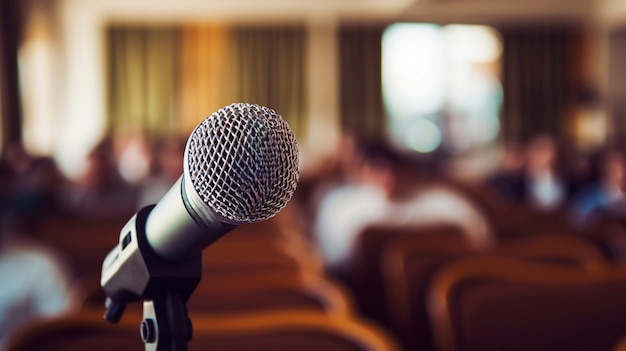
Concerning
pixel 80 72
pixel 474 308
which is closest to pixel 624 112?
pixel 80 72

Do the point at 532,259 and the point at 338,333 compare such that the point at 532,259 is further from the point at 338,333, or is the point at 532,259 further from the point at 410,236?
the point at 338,333

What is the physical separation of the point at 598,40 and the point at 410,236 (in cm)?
1148

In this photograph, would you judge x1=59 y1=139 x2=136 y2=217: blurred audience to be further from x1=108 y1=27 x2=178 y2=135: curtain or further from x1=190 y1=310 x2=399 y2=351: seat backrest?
x1=108 y1=27 x2=178 y2=135: curtain

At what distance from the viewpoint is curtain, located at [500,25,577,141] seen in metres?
13.4

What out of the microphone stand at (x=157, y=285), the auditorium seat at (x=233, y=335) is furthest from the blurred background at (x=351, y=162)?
the microphone stand at (x=157, y=285)

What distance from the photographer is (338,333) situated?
1.47 m

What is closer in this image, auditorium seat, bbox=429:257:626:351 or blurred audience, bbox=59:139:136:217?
auditorium seat, bbox=429:257:626:351

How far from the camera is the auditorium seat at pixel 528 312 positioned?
6.18ft

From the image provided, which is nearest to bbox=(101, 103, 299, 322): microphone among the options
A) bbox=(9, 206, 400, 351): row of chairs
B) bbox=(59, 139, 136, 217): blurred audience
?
bbox=(9, 206, 400, 351): row of chairs

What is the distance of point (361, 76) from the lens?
12.9 meters

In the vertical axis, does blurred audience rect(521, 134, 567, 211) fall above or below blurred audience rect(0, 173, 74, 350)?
below

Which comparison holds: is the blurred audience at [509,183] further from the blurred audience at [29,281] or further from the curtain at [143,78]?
the curtain at [143,78]

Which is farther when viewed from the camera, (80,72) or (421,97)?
(421,97)

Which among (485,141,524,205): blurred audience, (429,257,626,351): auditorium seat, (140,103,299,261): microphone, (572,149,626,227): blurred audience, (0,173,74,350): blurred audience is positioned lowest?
(485,141,524,205): blurred audience
